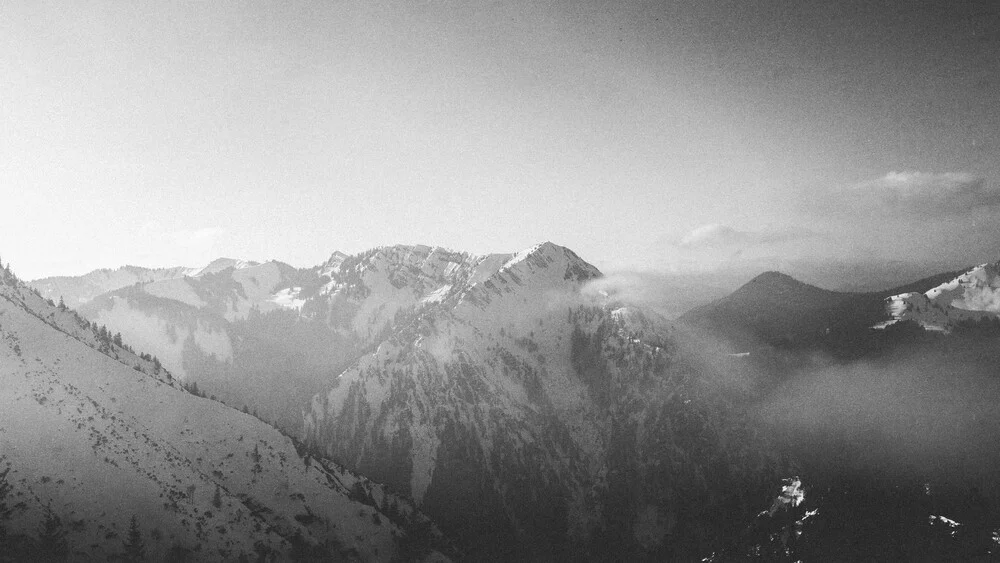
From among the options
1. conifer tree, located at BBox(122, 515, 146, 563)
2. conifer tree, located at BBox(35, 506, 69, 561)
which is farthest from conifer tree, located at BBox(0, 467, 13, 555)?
conifer tree, located at BBox(122, 515, 146, 563)

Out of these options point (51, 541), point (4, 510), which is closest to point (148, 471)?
point (4, 510)

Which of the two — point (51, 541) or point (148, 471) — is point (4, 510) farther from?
point (148, 471)

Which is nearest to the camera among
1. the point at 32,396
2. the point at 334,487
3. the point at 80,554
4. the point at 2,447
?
the point at 80,554

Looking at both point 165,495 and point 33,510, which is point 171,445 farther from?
point 33,510

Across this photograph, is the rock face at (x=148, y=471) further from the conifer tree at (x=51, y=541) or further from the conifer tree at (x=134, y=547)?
the conifer tree at (x=134, y=547)

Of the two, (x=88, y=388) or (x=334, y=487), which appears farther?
(x=334, y=487)

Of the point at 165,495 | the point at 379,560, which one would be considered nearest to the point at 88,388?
the point at 165,495

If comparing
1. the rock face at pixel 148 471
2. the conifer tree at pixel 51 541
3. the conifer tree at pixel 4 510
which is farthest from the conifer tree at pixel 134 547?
the conifer tree at pixel 4 510

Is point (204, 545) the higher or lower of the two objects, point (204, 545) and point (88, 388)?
the lower
